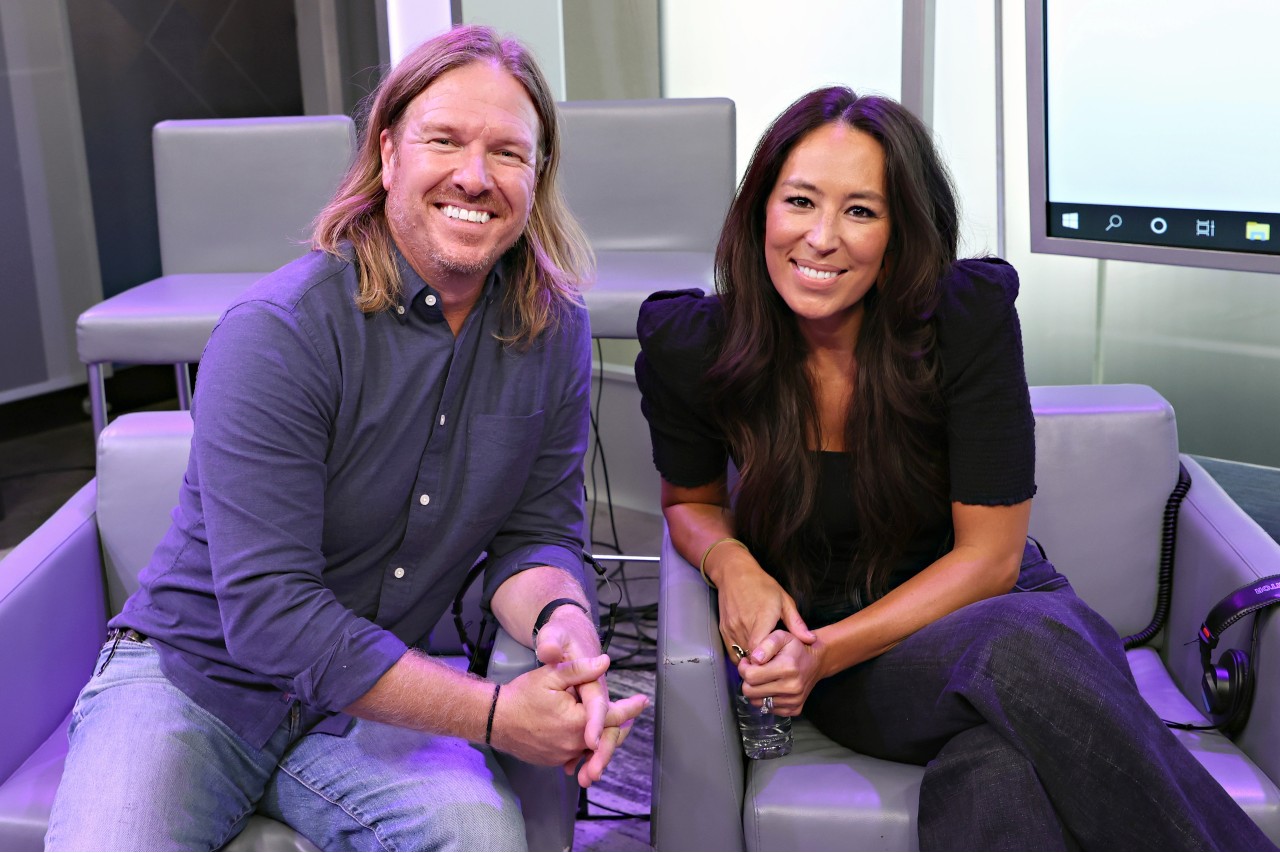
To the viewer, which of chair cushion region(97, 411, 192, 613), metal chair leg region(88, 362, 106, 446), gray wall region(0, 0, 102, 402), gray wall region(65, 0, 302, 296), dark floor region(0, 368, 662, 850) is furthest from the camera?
gray wall region(65, 0, 302, 296)

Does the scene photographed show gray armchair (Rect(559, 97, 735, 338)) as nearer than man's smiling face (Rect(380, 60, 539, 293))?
No

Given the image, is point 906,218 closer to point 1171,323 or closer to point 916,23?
point 916,23

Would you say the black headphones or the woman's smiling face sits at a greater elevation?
the woman's smiling face

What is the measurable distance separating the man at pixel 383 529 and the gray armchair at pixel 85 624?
0.23ft

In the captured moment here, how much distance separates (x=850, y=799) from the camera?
1.62 metres

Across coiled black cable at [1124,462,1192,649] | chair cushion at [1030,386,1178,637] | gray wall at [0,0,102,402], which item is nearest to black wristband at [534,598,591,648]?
chair cushion at [1030,386,1178,637]

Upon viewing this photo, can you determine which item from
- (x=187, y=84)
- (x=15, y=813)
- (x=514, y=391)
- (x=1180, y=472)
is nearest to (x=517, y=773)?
(x=514, y=391)

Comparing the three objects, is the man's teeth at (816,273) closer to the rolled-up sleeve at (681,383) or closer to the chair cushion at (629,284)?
the rolled-up sleeve at (681,383)

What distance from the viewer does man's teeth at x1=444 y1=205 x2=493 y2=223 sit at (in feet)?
5.35

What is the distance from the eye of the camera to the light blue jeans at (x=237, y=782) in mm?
1437

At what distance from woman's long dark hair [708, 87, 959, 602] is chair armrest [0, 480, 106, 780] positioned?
3.17ft

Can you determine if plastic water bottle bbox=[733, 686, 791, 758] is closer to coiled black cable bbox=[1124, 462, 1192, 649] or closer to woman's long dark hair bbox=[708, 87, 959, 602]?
woman's long dark hair bbox=[708, 87, 959, 602]

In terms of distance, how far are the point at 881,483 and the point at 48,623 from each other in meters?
1.18

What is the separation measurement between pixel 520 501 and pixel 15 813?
74cm
